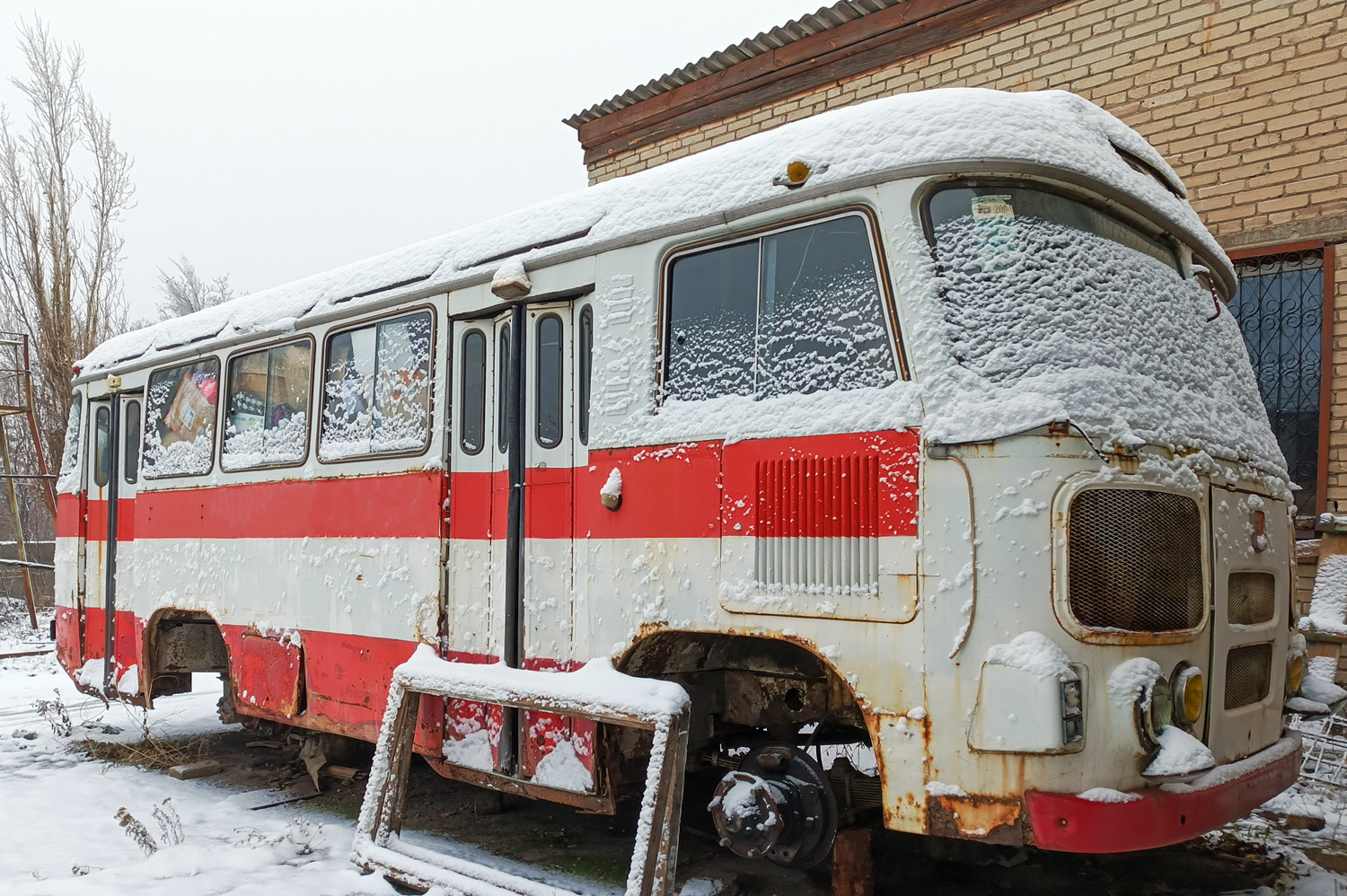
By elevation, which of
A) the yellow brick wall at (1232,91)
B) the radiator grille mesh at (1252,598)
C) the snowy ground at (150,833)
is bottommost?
the snowy ground at (150,833)

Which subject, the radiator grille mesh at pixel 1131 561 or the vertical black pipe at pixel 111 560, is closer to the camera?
the radiator grille mesh at pixel 1131 561

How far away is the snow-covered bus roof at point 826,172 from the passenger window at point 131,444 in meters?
3.02

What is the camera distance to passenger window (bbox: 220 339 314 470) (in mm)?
6258

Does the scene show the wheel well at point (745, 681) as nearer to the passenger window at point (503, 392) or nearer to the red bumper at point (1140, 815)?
the red bumper at point (1140, 815)

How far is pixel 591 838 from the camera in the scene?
536 cm

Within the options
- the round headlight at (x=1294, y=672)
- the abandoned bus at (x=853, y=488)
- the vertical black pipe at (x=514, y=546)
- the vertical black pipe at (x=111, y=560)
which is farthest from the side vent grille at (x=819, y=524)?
the vertical black pipe at (x=111, y=560)

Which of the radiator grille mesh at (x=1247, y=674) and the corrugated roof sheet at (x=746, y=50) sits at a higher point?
the corrugated roof sheet at (x=746, y=50)

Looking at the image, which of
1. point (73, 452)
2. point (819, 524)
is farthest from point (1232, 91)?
point (73, 452)

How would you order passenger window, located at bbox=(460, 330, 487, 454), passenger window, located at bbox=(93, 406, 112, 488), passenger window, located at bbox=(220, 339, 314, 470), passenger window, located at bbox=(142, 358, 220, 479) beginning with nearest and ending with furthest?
passenger window, located at bbox=(460, 330, 487, 454) → passenger window, located at bbox=(220, 339, 314, 470) → passenger window, located at bbox=(142, 358, 220, 479) → passenger window, located at bbox=(93, 406, 112, 488)

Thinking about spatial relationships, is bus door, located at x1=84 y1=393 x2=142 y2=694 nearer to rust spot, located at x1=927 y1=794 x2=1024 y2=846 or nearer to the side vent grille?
the side vent grille

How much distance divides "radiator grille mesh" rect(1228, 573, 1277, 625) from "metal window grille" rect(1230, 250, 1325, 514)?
11.7ft

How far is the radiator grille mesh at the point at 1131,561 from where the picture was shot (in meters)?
3.34

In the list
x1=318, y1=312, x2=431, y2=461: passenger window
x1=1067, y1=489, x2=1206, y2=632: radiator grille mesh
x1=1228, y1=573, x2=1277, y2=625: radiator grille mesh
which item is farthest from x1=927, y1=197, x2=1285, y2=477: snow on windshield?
x1=318, y1=312, x2=431, y2=461: passenger window

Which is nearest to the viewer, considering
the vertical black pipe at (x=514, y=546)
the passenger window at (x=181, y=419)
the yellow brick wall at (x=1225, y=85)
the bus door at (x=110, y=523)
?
the vertical black pipe at (x=514, y=546)
